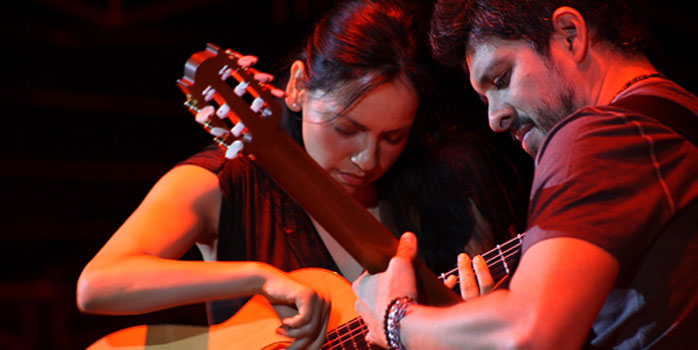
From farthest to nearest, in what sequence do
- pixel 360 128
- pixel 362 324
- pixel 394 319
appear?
pixel 360 128 < pixel 362 324 < pixel 394 319

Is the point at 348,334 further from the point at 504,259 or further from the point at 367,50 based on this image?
the point at 367,50

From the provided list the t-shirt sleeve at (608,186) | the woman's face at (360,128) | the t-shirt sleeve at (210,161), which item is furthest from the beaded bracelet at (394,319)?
the t-shirt sleeve at (210,161)

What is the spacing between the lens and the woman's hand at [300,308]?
1.71 m

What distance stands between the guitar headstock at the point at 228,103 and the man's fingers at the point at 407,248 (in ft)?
1.04

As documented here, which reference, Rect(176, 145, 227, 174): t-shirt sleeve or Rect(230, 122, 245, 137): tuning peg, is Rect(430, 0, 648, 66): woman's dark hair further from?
Rect(176, 145, 227, 174): t-shirt sleeve

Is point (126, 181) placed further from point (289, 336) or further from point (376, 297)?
point (376, 297)

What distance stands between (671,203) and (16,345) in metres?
3.37

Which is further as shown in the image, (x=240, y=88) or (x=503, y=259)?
(x=503, y=259)

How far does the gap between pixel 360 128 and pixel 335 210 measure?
22.2 inches

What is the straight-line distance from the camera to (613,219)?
108 centimetres

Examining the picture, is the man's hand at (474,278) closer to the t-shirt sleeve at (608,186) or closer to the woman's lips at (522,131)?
the woman's lips at (522,131)

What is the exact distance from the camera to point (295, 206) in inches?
82.8

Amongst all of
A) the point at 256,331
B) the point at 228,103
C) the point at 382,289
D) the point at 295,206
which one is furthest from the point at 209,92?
the point at 295,206

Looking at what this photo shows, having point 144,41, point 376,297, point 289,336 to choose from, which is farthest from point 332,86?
point 144,41
